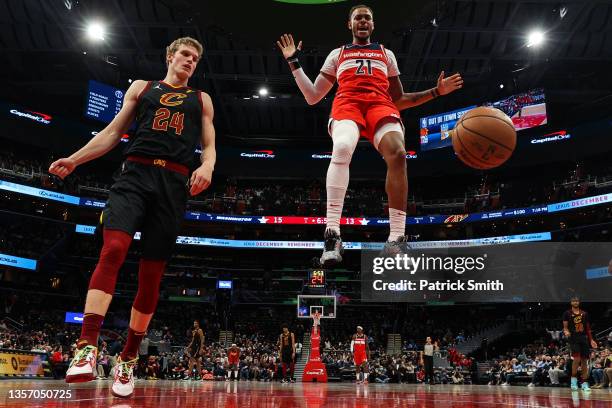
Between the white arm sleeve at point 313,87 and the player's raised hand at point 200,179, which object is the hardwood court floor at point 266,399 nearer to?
the player's raised hand at point 200,179

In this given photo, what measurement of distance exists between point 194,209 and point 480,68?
18.4 m

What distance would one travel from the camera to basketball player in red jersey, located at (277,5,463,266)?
431 cm

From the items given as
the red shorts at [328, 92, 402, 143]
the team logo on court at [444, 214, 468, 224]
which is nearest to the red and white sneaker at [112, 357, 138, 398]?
the red shorts at [328, 92, 402, 143]

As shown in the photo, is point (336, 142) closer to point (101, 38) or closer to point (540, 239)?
point (101, 38)

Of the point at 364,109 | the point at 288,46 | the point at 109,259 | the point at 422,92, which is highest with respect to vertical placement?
the point at 288,46

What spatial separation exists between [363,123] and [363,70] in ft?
1.58

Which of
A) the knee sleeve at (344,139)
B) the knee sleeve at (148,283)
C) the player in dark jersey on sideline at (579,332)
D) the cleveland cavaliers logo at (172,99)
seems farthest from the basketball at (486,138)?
the player in dark jersey on sideline at (579,332)

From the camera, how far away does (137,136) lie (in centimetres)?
351

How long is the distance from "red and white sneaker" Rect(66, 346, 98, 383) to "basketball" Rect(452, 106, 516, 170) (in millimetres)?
3031

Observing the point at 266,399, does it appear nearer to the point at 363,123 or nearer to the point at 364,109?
the point at 363,123

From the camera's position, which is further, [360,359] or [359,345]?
[359,345]

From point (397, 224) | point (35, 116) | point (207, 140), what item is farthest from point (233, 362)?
point (35, 116)

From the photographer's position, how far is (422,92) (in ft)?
15.9

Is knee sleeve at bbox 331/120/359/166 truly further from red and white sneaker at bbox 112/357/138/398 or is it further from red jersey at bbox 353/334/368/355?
red jersey at bbox 353/334/368/355
